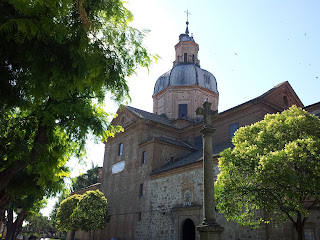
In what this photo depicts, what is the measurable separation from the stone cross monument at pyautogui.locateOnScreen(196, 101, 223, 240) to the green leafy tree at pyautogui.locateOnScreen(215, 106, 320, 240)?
193 centimetres

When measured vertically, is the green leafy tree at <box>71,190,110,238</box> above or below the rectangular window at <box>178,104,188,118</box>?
below

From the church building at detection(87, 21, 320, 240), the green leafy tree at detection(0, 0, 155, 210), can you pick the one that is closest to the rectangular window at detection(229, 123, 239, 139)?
the church building at detection(87, 21, 320, 240)

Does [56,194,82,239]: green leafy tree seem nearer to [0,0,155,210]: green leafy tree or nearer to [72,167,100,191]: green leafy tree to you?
[0,0,155,210]: green leafy tree

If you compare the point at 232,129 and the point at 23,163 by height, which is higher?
the point at 232,129

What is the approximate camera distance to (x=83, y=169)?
909 centimetres

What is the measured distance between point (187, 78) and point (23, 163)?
2860 centimetres

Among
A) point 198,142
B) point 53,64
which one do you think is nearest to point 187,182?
point 198,142

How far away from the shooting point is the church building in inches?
769

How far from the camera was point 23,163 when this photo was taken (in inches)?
261

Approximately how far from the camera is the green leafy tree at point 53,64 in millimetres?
4168

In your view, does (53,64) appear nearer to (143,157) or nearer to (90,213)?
(90,213)

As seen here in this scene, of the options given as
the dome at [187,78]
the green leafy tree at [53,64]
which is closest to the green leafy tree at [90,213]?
the dome at [187,78]

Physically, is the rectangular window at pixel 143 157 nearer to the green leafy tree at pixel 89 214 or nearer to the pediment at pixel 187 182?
the green leafy tree at pixel 89 214

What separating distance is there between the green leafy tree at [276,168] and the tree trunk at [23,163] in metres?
7.01
